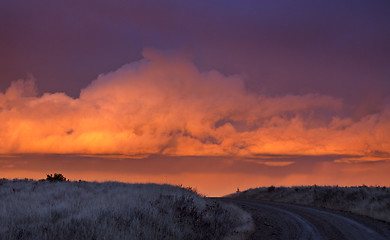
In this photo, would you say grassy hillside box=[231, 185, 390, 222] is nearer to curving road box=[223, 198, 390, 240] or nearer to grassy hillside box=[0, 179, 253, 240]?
curving road box=[223, 198, 390, 240]

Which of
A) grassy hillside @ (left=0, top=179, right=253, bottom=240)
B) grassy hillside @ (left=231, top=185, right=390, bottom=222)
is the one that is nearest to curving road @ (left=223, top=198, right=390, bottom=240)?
grassy hillside @ (left=0, top=179, right=253, bottom=240)

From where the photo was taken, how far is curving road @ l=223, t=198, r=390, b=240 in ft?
41.8

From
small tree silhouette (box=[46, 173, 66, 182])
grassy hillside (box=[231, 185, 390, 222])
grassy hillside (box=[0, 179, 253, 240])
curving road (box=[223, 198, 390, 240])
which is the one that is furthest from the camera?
small tree silhouette (box=[46, 173, 66, 182])

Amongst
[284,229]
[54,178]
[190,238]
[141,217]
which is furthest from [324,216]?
[54,178]

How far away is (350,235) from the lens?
12.7 meters

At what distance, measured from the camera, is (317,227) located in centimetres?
1438

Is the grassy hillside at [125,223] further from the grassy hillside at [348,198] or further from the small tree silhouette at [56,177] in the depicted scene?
the small tree silhouette at [56,177]

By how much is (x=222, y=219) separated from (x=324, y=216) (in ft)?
21.3

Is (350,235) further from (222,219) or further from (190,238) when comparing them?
(190,238)

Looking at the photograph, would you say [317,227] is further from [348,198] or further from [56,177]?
[56,177]

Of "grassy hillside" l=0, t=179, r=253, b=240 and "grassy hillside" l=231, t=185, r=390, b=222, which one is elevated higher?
"grassy hillside" l=231, t=185, r=390, b=222

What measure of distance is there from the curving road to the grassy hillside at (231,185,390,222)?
246cm

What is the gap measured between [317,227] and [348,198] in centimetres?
1175

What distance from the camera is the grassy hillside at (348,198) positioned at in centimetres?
1953
